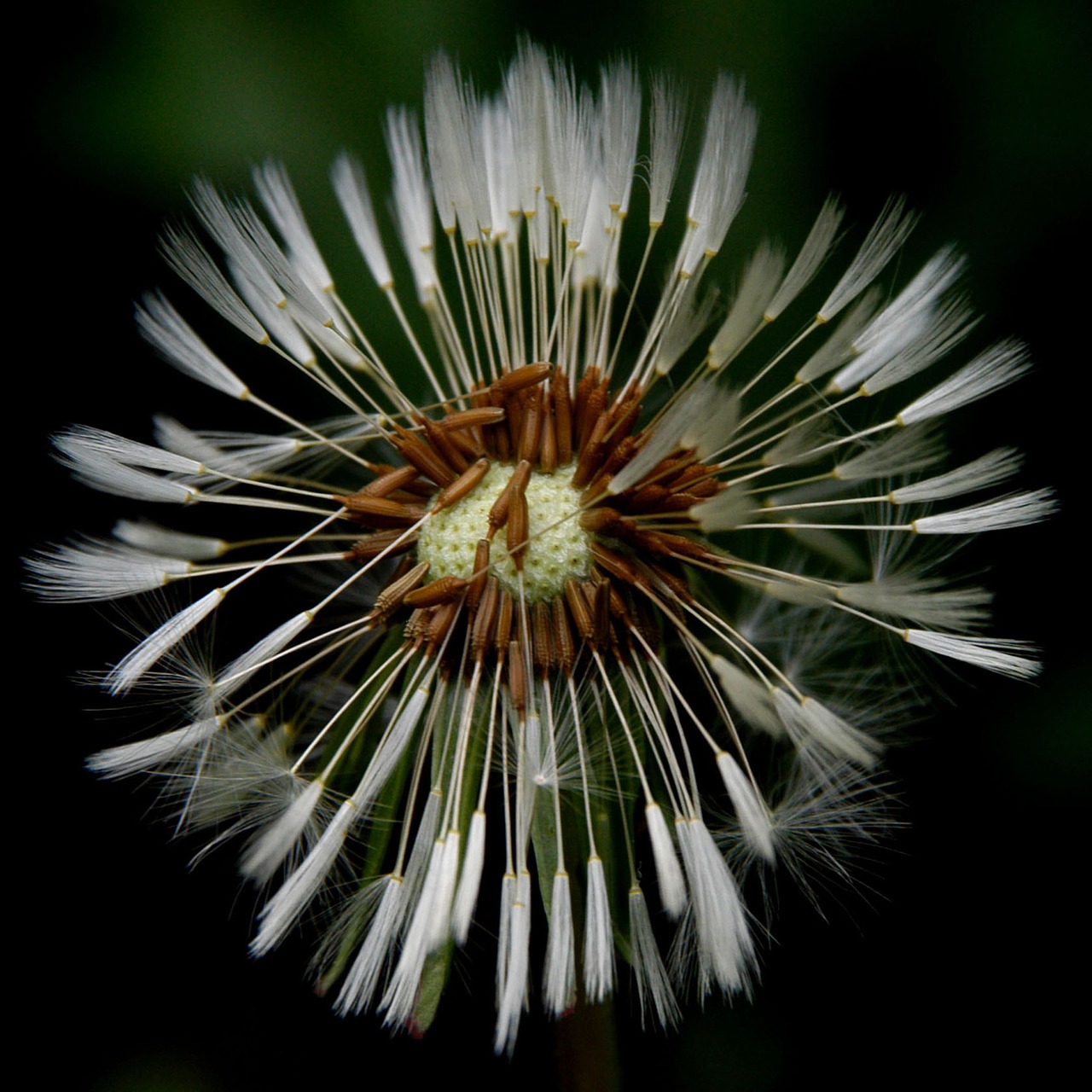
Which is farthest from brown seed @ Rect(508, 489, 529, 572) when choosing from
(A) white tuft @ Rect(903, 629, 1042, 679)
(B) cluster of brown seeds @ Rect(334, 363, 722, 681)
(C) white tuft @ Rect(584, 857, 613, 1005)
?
(A) white tuft @ Rect(903, 629, 1042, 679)

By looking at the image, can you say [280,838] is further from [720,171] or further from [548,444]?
[720,171]

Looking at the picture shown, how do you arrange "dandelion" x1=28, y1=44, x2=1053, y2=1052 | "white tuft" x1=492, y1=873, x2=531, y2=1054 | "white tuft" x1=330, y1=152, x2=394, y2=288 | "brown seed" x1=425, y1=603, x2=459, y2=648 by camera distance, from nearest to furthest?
"white tuft" x1=492, y1=873, x2=531, y2=1054 → "dandelion" x1=28, y1=44, x2=1053, y2=1052 → "brown seed" x1=425, y1=603, x2=459, y2=648 → "white tuft" x1=330, y1=152, x2=394, y2=288

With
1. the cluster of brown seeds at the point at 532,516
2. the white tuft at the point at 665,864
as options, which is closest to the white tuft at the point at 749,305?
the cluster of brown seeds at the point at 532,516

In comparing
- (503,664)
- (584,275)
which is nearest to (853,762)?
(503,664)

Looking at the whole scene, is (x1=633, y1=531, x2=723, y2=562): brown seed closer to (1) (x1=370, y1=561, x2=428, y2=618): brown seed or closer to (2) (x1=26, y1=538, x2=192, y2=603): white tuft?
(1) (x1=370, y1=561, x2=428, y2=618): brown seed

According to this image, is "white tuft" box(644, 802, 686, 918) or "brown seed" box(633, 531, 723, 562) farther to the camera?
"brown seed" box(633, 531, 723, 562)

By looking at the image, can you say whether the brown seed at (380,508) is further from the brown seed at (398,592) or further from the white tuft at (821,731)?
the white tuft at (821,731)

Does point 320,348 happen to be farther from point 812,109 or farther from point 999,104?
point 999,104
